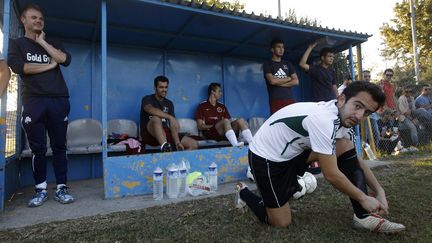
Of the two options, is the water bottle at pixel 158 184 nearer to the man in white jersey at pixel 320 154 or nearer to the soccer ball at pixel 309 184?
the man in white jersey at pixel 320 154

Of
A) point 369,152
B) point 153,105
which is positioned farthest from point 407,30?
point 153,105

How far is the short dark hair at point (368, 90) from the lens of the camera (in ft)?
6.70

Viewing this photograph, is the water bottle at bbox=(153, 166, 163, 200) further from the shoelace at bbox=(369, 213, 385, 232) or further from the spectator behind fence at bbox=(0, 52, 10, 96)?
the shoelace at bbox=(369, 213, 385, 232)

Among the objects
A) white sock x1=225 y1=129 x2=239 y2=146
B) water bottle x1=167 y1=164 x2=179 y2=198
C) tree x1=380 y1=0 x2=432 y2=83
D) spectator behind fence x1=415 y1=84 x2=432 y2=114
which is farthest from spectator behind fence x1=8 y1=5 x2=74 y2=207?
tree x1=380 y1=0 x2=432 y2=83

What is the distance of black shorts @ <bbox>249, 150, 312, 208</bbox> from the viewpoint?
2391mm

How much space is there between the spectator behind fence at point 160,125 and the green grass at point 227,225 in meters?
1.41

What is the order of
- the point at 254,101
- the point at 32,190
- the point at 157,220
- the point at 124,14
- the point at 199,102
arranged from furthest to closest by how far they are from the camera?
the point at 254,101
the point at 199,102
the point at 124,14
the point at 32,190
the point at 157,220

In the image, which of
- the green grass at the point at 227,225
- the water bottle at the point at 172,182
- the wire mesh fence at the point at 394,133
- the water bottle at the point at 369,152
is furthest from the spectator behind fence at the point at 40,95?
the wire mesh fence at the point at 394,133

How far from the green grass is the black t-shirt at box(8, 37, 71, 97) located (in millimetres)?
1486

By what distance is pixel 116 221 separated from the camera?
2.71 meters

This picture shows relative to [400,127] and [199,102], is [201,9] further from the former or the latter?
[400,127]

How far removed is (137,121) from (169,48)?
5.45 feet

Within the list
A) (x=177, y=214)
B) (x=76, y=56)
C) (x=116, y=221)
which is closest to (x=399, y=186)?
(x=177, y=214)

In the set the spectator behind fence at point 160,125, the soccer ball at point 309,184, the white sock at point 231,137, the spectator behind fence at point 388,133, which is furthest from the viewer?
the spectator behind fence at point 388,133
